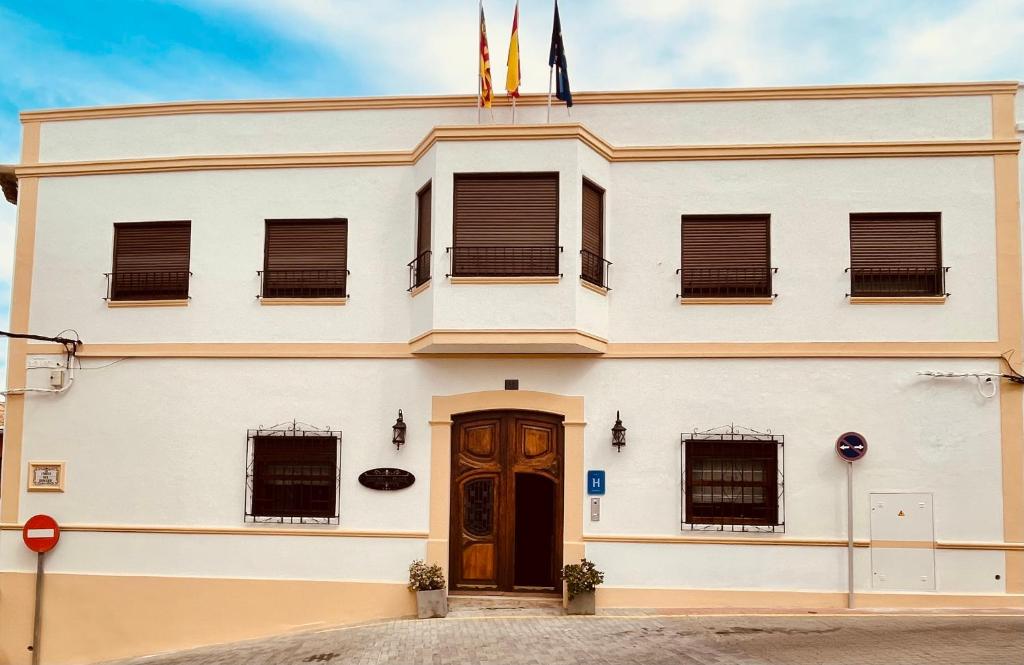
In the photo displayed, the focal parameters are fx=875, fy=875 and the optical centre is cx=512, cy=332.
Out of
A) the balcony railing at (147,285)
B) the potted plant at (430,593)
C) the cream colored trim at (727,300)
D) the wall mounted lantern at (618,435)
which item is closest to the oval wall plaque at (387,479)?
the potted plant at (430,593)

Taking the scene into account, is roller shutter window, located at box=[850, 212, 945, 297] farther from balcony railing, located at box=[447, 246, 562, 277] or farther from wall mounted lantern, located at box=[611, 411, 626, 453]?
balcony railing, located at box=[447, 246, 562, 277]

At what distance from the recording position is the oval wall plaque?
12.2 metres

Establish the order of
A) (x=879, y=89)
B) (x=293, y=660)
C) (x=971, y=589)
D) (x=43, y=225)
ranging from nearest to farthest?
(x=293, y=660), (x=971, y=589), (x=879, y=89), (x=43, y=225)

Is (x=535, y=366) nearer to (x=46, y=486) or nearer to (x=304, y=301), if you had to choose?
(x=304, y=301)

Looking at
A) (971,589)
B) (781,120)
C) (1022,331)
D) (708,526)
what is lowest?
(971,589)

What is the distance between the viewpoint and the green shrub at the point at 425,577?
11.6 m

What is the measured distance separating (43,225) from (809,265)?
11442mm

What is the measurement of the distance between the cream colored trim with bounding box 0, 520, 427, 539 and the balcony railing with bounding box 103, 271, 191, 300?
11.1 ft

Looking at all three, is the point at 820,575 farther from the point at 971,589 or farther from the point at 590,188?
the point at 590,188

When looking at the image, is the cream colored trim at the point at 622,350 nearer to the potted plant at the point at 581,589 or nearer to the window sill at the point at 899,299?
the window sill at the point at 899,299

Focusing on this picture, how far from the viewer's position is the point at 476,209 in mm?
11992

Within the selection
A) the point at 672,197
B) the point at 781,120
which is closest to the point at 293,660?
the point at 672,197

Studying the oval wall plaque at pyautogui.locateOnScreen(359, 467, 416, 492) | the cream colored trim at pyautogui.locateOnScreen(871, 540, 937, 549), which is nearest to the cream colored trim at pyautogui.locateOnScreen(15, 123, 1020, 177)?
the oval wall plaque at pyautogui.locateOnScreen(359, 467, 416, 492)

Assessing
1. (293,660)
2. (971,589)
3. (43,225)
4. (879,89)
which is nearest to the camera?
(293,660)
